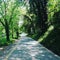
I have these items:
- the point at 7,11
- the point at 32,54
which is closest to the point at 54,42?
the point at 32,54

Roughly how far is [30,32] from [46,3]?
43.4 meters

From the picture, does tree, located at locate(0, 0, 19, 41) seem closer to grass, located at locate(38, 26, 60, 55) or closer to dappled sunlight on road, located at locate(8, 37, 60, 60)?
grass, located at locate(38, 26, 60, 55)

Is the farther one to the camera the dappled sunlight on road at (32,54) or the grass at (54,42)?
the grass at (54,42)

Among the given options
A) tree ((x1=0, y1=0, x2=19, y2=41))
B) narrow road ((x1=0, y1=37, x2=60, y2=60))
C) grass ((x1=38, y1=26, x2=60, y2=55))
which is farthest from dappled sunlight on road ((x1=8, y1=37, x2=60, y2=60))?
tree ((x1=0, y1=0, x2=19, y2=41))

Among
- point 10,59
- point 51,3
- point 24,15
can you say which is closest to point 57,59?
point 10,59

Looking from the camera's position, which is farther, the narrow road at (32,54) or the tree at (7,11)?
the tree at (7,11)

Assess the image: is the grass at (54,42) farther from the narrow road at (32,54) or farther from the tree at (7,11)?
the tree at (7,11)

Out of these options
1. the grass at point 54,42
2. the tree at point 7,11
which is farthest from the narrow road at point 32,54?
the tree at point 7,11

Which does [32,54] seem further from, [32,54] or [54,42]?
[54,42]

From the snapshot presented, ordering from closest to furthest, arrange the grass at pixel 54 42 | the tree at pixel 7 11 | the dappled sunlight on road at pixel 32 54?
the dappled sunlight on road at pixel 32 54 → the grass at pixel 54 42 → the tree at pixel 7 11

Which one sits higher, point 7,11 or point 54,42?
point 7,11

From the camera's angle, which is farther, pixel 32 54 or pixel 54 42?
pixel 54 42

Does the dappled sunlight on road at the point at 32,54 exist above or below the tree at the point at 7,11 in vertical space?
below

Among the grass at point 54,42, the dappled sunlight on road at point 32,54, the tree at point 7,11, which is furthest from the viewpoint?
the tree at point 7,11
